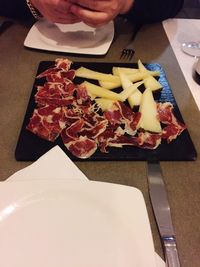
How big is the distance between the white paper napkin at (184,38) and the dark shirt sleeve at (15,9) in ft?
1.59

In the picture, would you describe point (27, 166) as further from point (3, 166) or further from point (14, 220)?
point (14, 220)

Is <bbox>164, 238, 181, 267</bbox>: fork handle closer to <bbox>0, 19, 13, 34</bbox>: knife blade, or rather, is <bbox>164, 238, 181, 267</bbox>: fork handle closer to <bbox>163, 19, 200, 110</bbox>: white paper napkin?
<bbox>163, 19, 200, 110</bbox>: white paper napkin

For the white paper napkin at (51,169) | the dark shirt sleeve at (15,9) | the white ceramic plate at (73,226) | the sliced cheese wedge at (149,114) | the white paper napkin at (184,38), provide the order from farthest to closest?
the dark shirt sleeve at (15,9) < the white paper napkin at (184,38) < the sliced cheese wedge at (149,114) < the white paper napkin at (51,169) < the white ceramic plate at (73,226)

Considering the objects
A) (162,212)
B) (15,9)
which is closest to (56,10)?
(15,9)

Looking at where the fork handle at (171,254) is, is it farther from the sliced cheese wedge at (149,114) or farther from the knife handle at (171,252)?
the sliced cheese wedge at (149,114)

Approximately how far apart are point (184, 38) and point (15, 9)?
58cm

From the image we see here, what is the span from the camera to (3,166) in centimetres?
61

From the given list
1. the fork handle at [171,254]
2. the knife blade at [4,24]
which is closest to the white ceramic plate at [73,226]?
the fork handle at [171,254]

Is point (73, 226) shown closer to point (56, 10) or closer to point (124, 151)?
point (124, 151)

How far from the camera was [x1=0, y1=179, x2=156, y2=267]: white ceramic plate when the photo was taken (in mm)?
440

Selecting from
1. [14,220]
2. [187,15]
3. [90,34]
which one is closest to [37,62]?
[90,34]

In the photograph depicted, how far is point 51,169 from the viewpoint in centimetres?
59

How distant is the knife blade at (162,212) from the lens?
48cm

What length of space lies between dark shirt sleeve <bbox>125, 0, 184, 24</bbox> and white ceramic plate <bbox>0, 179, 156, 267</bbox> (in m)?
0.78
